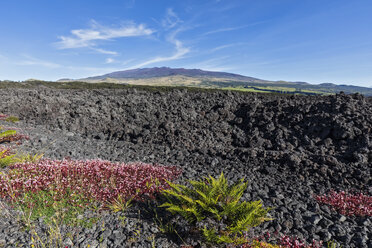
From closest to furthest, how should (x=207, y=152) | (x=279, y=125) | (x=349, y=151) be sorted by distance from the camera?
(x=349, y=151), (x=207, y=152), (x=279, y=125)

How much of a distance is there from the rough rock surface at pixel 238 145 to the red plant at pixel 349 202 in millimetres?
231

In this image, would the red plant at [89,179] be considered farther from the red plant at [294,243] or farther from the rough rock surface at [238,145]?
the red plant at [294,243]

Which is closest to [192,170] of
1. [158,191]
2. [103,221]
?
[158,191]

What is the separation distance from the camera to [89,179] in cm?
628

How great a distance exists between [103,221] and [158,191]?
166 cm

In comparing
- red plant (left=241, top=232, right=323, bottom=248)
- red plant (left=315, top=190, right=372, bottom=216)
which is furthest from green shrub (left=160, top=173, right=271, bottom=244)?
red plant (left=315, top=190, right=372, bottom=216)

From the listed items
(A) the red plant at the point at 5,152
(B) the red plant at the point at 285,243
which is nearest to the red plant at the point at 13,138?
(A) the red plant at the point at 5,152

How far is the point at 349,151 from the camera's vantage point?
8.30m

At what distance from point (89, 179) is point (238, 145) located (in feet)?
20.7

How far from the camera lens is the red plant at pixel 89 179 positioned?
5.57 metres

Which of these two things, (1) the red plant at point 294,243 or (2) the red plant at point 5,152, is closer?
(1) the red plant at point 294,243

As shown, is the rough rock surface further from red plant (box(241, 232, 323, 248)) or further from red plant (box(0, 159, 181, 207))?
red plant (box(0, 159, 181, 207))

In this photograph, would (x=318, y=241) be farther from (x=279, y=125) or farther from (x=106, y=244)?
(x=279, y=125)

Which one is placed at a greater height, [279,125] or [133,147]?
[279,125]
